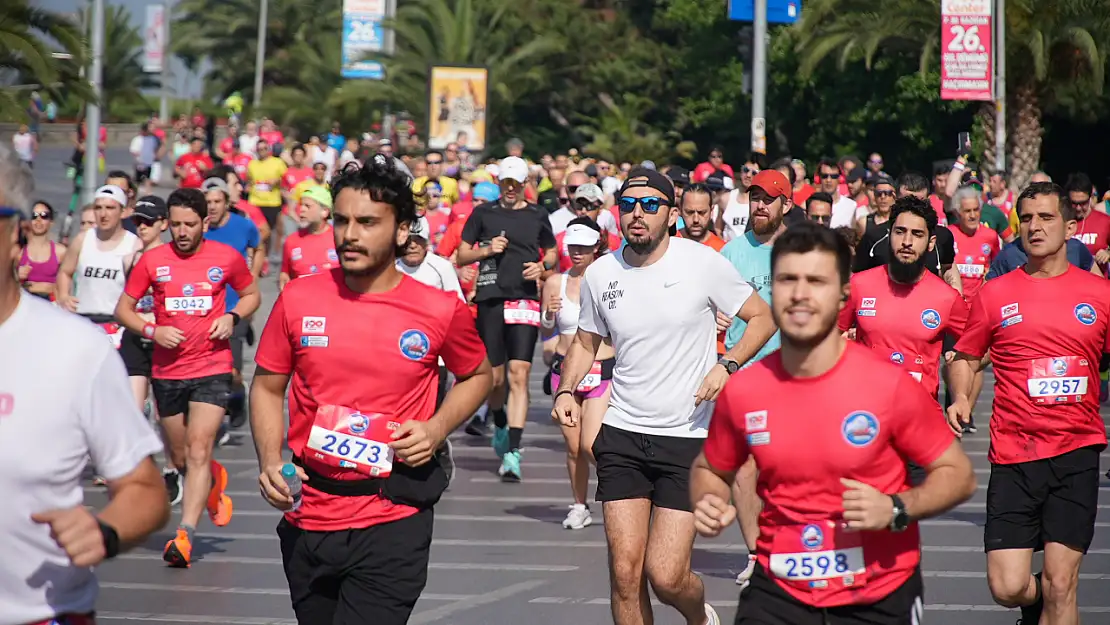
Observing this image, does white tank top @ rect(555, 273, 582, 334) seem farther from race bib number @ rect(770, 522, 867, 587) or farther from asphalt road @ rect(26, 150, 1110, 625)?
race bib number @ rect(770, 522, 867, 587)

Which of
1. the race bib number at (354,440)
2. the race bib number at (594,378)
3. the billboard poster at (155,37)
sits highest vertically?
the billboard poster at (155,37)

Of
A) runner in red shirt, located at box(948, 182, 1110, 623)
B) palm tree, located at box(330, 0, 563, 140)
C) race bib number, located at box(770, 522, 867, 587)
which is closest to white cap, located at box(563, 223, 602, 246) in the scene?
runner in red shirt, located at box(948, 182, 1110, 623)

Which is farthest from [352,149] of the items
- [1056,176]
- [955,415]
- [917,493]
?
[917,493]

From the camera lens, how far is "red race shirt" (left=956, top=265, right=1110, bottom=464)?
7395 mm

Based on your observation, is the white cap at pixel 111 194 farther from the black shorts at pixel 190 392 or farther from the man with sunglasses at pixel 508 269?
the man with sunglasses at pixel 508 269

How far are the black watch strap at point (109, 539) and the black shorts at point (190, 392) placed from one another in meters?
6.77

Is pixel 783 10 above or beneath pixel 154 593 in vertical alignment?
above

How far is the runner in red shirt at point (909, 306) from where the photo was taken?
909cm

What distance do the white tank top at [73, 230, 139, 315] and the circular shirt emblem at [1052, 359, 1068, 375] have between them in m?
7.32

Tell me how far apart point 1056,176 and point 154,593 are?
115 feet

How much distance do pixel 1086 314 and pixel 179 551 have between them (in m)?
5.14

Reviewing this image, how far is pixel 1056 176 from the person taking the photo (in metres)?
40.7

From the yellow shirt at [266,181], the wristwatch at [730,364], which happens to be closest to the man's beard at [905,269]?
the wristwatch at [730,364]

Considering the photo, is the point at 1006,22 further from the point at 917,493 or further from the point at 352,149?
the point at 917,493
